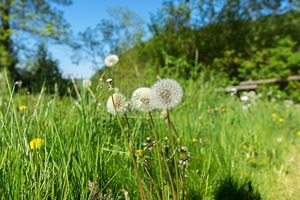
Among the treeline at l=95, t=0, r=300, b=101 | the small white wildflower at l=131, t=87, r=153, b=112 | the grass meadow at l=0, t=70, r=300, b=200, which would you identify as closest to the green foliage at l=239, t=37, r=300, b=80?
the treeline at l=95, t=0, r=300, b=101

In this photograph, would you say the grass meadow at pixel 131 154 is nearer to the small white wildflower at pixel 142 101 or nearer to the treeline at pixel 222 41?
the small white wildflower at pixel 142 101

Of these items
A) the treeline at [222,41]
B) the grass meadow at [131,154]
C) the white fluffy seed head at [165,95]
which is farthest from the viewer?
the treeline at [222,41]

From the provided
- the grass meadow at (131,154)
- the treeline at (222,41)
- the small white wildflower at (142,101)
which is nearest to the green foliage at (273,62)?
the treeline at (222,41)

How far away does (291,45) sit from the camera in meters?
9.62

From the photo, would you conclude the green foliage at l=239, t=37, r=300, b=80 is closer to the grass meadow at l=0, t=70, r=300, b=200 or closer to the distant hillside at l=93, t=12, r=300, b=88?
the distant hillside at l=93, t=12, r=300, b=88

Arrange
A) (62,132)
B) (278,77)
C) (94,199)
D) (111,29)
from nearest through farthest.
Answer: (94,199) < (62,132) < (278,77) < (111,29)

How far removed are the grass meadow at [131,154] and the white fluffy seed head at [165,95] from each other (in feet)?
0.19

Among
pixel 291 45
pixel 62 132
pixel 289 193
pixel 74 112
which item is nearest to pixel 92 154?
pixel 62 132

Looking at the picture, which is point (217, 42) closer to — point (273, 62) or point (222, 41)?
point (222, 41)

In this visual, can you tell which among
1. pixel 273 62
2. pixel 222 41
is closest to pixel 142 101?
pixel 273 62

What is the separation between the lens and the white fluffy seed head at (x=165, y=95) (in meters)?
1.04

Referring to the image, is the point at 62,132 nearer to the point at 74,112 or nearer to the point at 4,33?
the point at 74,112

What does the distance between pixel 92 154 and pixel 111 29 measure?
1787 centimetres

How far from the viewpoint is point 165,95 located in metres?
1.06
